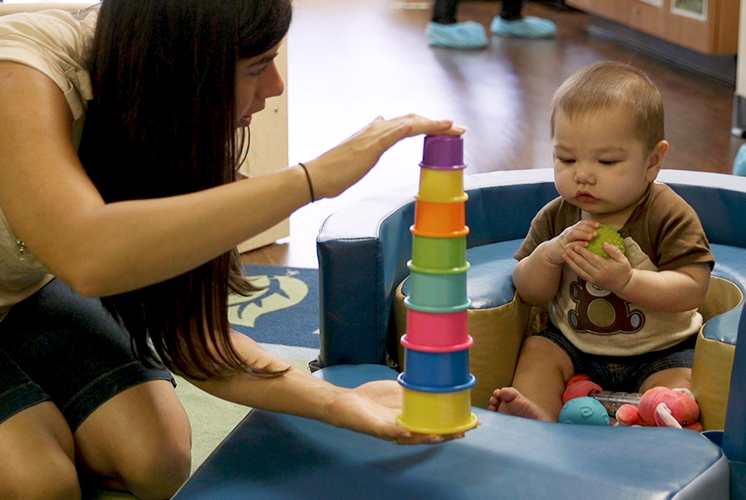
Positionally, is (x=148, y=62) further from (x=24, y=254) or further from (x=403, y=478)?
(x=403, y=478)

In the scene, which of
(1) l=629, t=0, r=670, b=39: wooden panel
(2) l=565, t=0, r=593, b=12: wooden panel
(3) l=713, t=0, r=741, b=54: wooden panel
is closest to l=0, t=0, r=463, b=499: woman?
(3) l=713, t=0, r=741, b=54: wooden panel

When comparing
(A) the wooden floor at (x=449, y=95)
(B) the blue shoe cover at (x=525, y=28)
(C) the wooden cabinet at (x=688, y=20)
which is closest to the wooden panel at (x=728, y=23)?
(C) the wooden cabinet at (x=688, y=20)

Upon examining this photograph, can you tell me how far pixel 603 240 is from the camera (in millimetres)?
1183

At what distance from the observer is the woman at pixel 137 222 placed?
0.83 meters

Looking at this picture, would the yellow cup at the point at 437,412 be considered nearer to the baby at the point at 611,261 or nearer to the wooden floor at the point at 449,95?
the baby at the point at 611,261

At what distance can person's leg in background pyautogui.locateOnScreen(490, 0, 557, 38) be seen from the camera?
16.7 feet

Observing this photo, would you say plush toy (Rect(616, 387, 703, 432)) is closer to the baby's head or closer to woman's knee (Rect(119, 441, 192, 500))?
the baby's head

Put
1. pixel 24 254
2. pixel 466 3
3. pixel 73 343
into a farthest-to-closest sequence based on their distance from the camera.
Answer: pixel 466 3, pixel 73 343, pixel 24 254

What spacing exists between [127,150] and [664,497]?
2.16 feet

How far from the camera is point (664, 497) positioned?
33.9 inches

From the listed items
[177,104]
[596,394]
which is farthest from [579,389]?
[177,104]

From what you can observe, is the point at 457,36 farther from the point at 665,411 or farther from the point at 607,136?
the point at 665,411

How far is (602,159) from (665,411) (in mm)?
331

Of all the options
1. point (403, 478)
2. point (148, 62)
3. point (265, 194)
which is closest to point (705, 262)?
point (403, 478)
